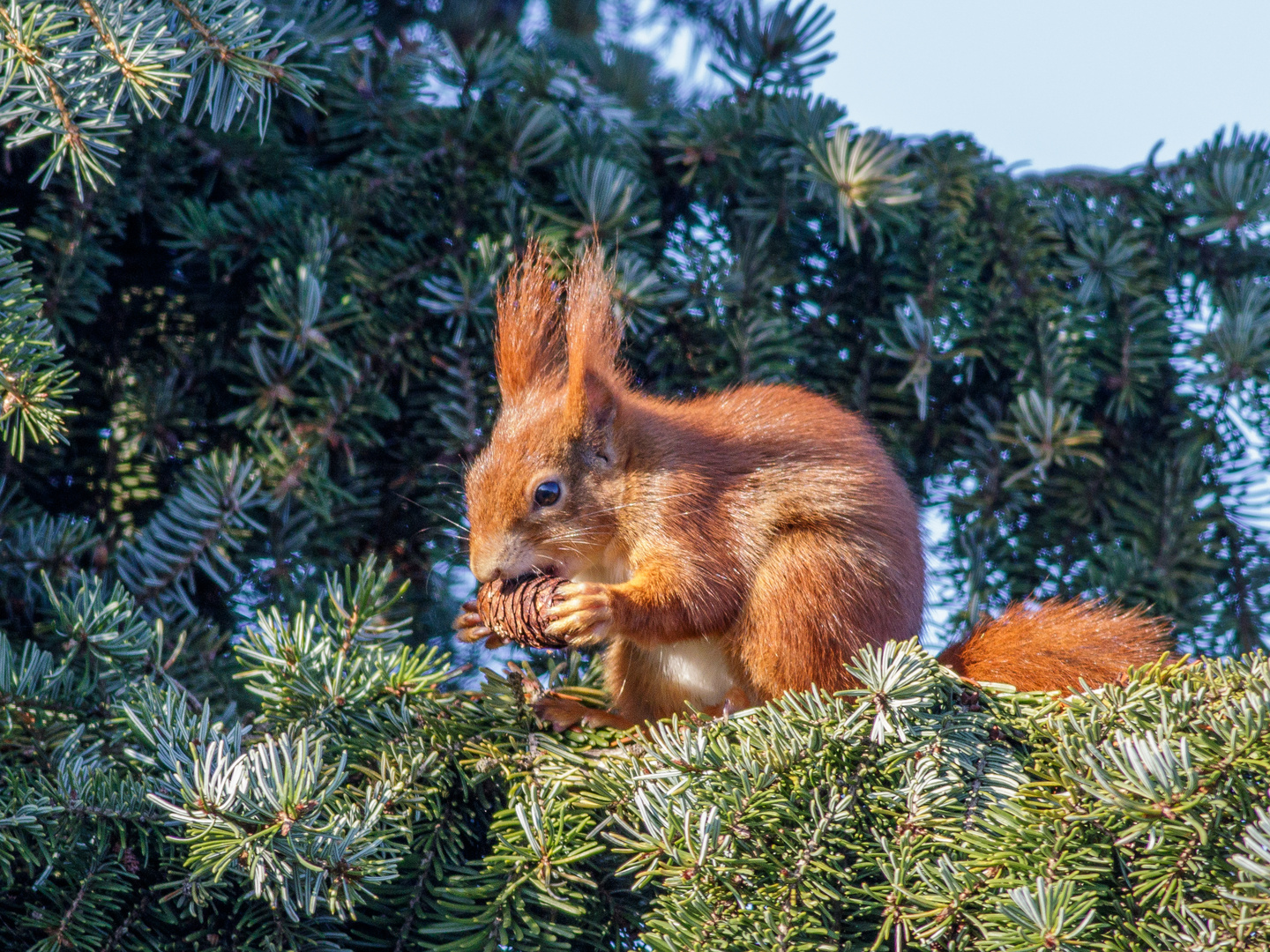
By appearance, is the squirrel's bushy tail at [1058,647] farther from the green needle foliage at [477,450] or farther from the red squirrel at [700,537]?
the green needle foliage at [477,450]

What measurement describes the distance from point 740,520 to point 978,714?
446 mm

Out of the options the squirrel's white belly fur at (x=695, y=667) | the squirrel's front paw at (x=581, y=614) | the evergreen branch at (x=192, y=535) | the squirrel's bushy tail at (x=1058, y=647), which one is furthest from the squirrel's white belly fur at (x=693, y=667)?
the evergreen branch at (x=192, y=535)

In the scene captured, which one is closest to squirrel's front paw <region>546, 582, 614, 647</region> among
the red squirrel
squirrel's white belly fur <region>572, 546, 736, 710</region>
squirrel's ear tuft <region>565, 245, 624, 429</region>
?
the red squirrel

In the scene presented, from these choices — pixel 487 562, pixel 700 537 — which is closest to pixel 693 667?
pixel 700 537

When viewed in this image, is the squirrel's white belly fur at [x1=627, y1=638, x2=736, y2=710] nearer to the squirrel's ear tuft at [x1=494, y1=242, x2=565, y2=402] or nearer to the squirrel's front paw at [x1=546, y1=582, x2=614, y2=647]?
the squirrel's front paw at [x1=546, y1=582, x2=614, y2=647]

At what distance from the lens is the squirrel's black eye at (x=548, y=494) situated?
1247 mm

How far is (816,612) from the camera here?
3.59 feet

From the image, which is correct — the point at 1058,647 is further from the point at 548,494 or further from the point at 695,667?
the point at 548,494

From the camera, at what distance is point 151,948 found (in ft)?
2.61

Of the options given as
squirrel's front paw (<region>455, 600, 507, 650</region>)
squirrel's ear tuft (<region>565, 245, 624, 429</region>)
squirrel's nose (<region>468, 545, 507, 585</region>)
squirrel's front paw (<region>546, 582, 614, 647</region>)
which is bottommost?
squirrel's front paw (<region>455, 600, 507, 650</region>)

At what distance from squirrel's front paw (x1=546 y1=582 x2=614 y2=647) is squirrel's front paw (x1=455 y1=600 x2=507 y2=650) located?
0.23 ft

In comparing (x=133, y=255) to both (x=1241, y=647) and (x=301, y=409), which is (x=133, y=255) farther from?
(x=1241, y=647)

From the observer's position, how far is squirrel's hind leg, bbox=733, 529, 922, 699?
1089 mm

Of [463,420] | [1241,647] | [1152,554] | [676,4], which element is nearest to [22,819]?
[463,420]
